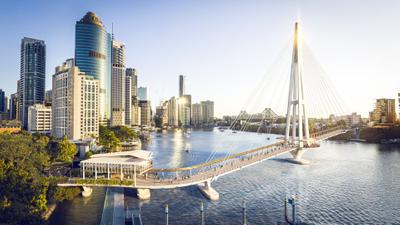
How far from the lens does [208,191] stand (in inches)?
1730

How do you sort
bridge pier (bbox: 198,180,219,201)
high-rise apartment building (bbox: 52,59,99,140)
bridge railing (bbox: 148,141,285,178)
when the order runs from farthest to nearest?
high-rise apartment building (bbox: 52,59,99,140) → bridge railing (bbox: 148,141,285,178) → bridge pier (bbox: 198,180,219,201)

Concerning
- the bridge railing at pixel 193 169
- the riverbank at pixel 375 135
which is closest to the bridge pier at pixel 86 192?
the bridge railing at pixel 193 169

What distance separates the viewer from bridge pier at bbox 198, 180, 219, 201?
140 feet

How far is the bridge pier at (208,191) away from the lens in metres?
42.8

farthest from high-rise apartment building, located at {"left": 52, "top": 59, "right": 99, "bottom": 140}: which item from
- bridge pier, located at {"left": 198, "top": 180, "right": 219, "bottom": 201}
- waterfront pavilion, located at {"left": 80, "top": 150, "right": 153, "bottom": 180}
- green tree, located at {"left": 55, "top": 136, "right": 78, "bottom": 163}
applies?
bridge pier, located at {"left": 198, "top": 180, "right": 219, "bottom": 201}

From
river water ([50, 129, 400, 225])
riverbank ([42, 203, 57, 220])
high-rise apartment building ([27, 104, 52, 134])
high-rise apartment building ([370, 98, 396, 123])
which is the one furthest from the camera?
high-rise apartment building ([370, 98, 396, 123])

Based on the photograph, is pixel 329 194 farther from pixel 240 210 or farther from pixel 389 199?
pixel 240 210

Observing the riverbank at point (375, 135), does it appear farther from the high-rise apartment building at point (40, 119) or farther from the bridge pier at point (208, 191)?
the high-rise apartment building at point (40, 119)

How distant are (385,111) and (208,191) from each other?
193m

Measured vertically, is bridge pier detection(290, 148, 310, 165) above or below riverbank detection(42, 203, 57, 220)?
above

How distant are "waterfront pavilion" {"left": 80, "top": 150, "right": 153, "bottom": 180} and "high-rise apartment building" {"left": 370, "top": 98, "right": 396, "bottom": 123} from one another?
616 feet

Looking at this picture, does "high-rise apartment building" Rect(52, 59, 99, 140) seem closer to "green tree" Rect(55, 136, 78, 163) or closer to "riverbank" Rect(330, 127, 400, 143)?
"green tree" Rect(55, 136, 78, 163)

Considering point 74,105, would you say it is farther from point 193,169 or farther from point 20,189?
point 20,189

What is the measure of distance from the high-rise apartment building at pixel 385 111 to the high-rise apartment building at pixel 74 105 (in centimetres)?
17413
